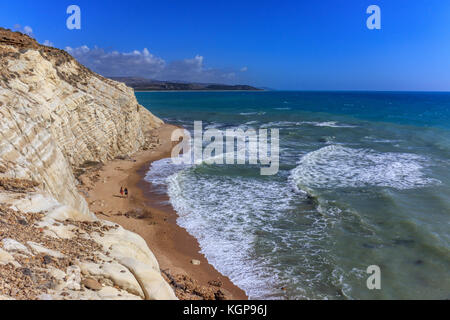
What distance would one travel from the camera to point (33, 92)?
17891mm

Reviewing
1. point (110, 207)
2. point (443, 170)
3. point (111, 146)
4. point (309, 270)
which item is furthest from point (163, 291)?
point (443, 170)

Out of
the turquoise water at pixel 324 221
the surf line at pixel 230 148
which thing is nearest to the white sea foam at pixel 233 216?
the turquoise water at pixel 324 221

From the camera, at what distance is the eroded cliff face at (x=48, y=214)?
248 inches

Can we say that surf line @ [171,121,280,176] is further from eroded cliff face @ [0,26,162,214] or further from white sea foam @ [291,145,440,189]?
eroded cliff face @ [0,26,162,214]

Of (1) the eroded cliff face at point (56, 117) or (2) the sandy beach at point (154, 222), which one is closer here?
(2) the sandy beach at point (154, 222)

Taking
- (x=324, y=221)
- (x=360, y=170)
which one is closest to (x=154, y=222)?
(x=324, y=221)

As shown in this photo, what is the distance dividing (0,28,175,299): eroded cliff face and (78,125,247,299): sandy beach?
198 cm

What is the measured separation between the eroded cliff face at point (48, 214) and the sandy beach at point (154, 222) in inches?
78.0

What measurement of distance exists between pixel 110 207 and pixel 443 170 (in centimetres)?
2318

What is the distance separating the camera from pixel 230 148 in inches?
1261

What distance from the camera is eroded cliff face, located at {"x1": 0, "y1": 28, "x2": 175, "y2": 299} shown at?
6301 millimetres

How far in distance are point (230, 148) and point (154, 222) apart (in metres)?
17.5

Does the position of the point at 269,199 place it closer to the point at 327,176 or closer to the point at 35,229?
the point at 327,176

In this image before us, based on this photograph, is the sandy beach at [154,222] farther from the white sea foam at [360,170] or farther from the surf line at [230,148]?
the white sea foam at [360,170]
